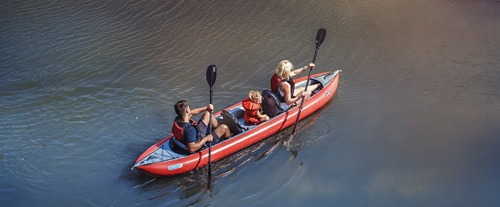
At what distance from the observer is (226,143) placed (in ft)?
23.2

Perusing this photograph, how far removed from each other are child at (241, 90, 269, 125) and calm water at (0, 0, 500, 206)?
534 millimetres

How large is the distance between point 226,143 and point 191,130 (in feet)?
3.02

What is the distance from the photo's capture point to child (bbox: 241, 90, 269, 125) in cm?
730

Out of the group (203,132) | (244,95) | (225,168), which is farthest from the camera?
(244,95)

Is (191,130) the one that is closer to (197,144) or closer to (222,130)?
(197,144)

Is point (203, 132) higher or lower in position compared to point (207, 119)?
lower

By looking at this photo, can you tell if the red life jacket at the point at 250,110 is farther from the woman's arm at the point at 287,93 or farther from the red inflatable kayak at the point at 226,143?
the woman's arm at the point at 287,93

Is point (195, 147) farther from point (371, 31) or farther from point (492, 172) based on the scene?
point (371, 31)

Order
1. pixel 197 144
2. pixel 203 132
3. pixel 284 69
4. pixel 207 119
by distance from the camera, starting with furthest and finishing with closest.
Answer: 1. pixel 284 69
2. pixel 207 119
3. pixel 203 132
4. pixel 197 144

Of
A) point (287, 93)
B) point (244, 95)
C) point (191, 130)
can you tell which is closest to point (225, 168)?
point (191, 130)

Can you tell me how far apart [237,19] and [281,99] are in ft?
19.7

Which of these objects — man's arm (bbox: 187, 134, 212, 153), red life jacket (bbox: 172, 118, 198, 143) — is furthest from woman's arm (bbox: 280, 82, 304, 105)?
red life jacket (bbox: 172, 118, 198, 143)

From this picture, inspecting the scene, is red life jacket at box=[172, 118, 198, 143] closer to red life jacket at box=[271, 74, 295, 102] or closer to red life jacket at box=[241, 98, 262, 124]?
red life jacket at box=[241, 98, 262, 124]

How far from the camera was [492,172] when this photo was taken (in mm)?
7035
